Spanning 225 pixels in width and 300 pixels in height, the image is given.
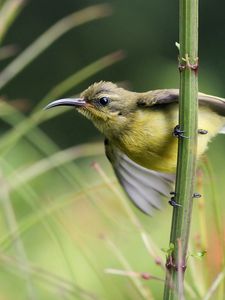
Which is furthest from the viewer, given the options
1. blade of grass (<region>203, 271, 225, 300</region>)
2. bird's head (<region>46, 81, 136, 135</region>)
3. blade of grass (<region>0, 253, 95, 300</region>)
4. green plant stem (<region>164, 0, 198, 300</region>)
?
bird's head (<region>46, 81, 136, 135</region>)

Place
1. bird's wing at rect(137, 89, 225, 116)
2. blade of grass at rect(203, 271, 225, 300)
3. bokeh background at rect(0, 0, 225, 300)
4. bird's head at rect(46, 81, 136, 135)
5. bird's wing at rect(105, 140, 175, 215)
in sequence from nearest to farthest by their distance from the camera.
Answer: blade of grass at rect(203, 271, 225, 300), bokeh background at rect(0, 0, 225, 300), bird's wing at rect(137, 89, 225, 116), bird's head at rect(46, 81, 136, 135), bird's wing at rect(105, 140, 175, 215)

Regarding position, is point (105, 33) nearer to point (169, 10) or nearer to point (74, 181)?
point (169, 10)

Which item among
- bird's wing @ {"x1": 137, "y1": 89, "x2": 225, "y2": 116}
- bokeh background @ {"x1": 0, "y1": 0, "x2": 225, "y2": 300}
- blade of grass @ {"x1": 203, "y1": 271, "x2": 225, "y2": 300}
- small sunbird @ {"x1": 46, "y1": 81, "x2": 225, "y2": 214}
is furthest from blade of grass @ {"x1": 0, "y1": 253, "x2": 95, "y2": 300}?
bird's wing @ {"x1": 137, "y1": 89, "x2": 225, "y2": 116}

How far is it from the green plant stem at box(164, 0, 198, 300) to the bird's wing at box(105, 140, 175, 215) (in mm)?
711

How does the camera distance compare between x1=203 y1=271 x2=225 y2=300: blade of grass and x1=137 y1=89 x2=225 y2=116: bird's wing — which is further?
x1=137 y1=89 x2=225 y2=116: bird's wing

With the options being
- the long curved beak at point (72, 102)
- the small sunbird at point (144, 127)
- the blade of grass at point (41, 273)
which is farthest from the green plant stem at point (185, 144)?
the long curved beak at point (72, 102)

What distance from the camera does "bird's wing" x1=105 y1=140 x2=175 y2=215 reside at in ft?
8.35

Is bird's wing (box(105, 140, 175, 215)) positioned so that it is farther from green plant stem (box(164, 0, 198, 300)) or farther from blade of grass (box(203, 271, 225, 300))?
green plant stem (box(164, 0, 198, 300))

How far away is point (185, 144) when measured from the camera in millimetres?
1796

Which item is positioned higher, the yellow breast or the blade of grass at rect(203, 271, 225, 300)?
the yellow breast

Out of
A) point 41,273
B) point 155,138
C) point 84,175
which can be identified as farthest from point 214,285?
point 84,175

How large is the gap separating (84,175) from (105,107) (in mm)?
1286

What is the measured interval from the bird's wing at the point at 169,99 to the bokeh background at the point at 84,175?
0.19m

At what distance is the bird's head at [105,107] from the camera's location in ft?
7.97
